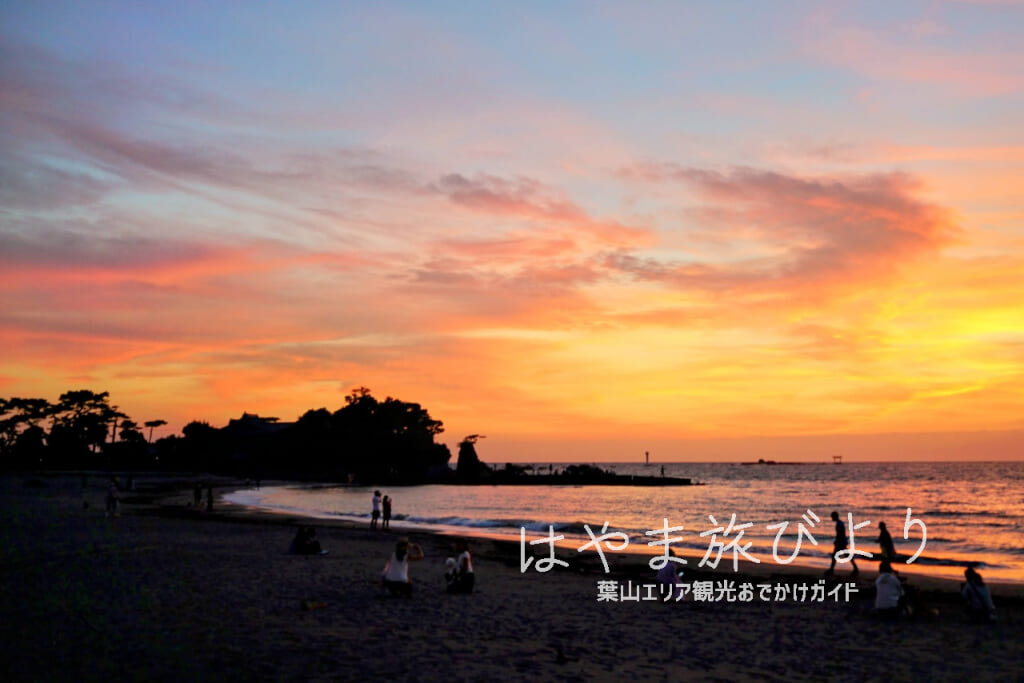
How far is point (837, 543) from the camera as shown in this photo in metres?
23.5

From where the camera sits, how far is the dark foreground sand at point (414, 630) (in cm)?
1068

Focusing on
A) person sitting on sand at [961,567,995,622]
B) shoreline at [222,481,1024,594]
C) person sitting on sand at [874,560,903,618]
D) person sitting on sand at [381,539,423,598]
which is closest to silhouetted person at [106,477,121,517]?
shoreline at [222,481,1024,594]

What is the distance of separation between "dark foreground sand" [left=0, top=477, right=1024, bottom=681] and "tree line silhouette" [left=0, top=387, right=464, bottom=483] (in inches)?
4579

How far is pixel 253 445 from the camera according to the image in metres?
148

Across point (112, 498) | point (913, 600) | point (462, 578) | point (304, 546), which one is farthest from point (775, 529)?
point (112, 498)

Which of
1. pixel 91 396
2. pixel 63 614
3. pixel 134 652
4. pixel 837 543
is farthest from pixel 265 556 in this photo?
pixel 91 396

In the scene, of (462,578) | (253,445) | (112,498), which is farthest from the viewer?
(253,445)

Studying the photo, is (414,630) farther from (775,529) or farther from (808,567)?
(775,529)

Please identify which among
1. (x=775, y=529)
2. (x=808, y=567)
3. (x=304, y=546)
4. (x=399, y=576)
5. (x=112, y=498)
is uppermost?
(x=112, y=498)

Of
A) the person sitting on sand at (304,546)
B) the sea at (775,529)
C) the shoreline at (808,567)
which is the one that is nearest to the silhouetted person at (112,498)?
the sea at (775,529)

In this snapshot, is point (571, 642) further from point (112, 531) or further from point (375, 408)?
point (375, 408)

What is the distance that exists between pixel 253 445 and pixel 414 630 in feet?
475

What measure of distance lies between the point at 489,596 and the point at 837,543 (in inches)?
484

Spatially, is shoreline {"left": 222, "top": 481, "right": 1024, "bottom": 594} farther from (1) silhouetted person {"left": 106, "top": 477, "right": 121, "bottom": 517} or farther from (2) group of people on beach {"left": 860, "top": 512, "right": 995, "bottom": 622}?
(1) silhouetted person {"left": 106, "top": 477, "right": 121, "bottom": 517}
